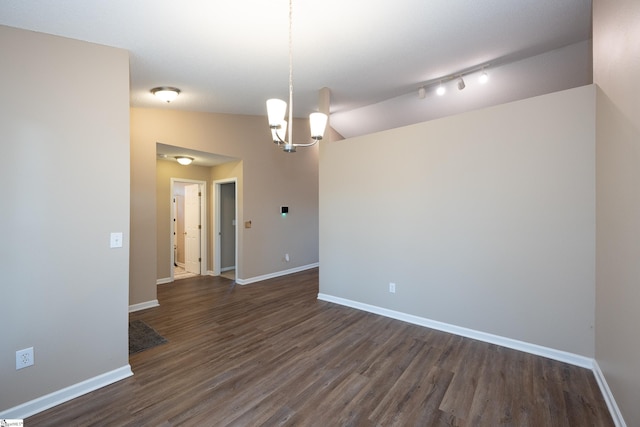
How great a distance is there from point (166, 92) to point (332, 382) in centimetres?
380

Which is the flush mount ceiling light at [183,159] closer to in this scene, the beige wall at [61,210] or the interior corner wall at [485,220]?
the beige wall at [61,210]

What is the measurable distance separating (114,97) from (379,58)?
108 inches

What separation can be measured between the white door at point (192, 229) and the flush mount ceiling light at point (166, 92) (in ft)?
9.18

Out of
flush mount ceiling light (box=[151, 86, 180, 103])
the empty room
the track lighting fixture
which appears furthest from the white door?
the track lighting fixture

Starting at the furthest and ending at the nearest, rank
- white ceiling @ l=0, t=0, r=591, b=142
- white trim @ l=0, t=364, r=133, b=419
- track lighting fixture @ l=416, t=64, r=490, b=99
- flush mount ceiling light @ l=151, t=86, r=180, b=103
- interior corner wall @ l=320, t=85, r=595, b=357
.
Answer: track lighting fixture @ l=416, t=64, r=490, b=99
flush mount ceiling light @ l=151, t=86, r=180, b=103
interior corner wall @ l=320, t=85, r=595, b=357
white ceiling @ l=0, t=0, r=591, b=142
white trim @ l=0, t=364, r=133, b=419

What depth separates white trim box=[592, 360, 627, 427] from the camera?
5.71 ft

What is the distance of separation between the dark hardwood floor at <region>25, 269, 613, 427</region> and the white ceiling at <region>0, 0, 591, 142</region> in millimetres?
2947

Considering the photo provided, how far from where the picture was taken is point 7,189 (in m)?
1.85

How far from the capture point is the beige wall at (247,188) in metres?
3.96

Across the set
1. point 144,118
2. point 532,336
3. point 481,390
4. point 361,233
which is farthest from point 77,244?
point 532,336

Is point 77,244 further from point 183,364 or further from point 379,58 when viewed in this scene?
point 379,58

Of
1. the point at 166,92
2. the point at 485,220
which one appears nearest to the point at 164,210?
the point at 166,92

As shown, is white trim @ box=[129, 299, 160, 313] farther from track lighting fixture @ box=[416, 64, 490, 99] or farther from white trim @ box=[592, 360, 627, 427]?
track lighting fixture @ box=[416, 64, 490, 99]

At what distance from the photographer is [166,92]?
132 inches
